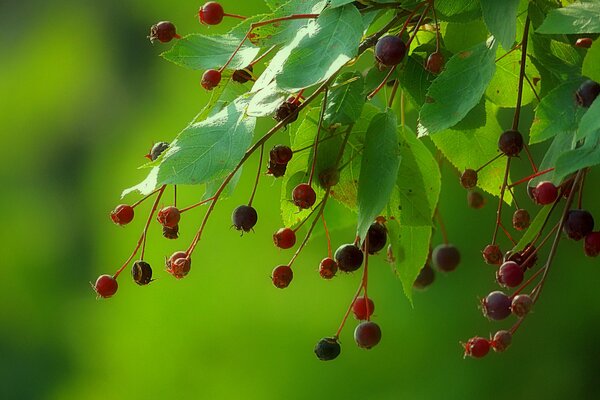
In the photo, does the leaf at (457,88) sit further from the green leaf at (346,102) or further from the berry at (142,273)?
the berry at (142,273)

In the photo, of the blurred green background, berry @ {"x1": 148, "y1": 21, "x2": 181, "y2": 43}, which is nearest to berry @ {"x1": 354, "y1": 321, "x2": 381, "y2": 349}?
berry @ {"x1": 148, "y1": 21, "x2": 181, "y2": 43}

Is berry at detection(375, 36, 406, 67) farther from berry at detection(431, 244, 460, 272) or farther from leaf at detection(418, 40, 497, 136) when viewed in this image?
berry at detection(431, 244, 460, 272)

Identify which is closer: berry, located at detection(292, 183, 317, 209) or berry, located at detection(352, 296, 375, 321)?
berry, located at detection(292, 183, 317, 209)

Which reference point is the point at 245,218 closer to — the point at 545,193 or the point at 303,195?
the point at 303,195

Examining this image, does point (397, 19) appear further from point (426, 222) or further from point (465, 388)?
point (465, 388)

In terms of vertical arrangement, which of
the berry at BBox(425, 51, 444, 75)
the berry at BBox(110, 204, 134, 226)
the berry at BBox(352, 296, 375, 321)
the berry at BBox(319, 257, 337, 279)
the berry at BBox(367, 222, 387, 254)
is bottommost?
the berry at BBox(352, 296, 375, 321)

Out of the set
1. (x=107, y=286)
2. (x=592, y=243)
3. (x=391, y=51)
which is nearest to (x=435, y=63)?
(x=391, y=51)

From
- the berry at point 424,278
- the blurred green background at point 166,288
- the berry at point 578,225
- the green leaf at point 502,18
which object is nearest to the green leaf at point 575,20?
the green leaf at point 502,18
